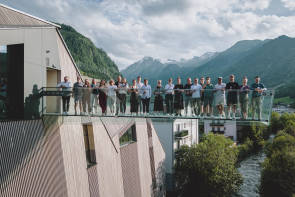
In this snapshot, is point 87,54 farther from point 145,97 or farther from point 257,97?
point 257,97

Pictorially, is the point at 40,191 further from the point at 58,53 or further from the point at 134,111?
the point at 58,53

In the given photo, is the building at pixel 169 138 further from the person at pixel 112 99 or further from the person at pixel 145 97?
the person at pixel 112 99

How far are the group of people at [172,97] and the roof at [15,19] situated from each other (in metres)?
3.34

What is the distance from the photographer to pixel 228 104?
1104 cm

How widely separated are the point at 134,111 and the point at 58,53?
22.1 ft

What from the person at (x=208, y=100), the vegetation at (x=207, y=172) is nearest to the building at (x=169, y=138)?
the vegetation at (x=207, y=172)

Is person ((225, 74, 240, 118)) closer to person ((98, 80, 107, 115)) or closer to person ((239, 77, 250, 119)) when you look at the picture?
person ((239, 77, 250, 119))

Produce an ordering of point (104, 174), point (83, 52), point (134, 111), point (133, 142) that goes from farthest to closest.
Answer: point (83, 52)
point (133, 142)
point (104, 174)
point (134, 111)

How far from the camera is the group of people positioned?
1091cm

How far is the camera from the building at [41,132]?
10912 mm

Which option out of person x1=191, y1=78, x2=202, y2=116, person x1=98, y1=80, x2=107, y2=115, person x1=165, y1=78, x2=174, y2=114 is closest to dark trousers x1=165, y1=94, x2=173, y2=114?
person x1=165, y1=78, x2=174, y2=114

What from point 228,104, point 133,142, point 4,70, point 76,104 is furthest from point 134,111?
point 133,142

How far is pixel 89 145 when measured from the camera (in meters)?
15.9

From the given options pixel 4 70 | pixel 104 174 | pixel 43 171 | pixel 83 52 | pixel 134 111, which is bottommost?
pixel 104 174
